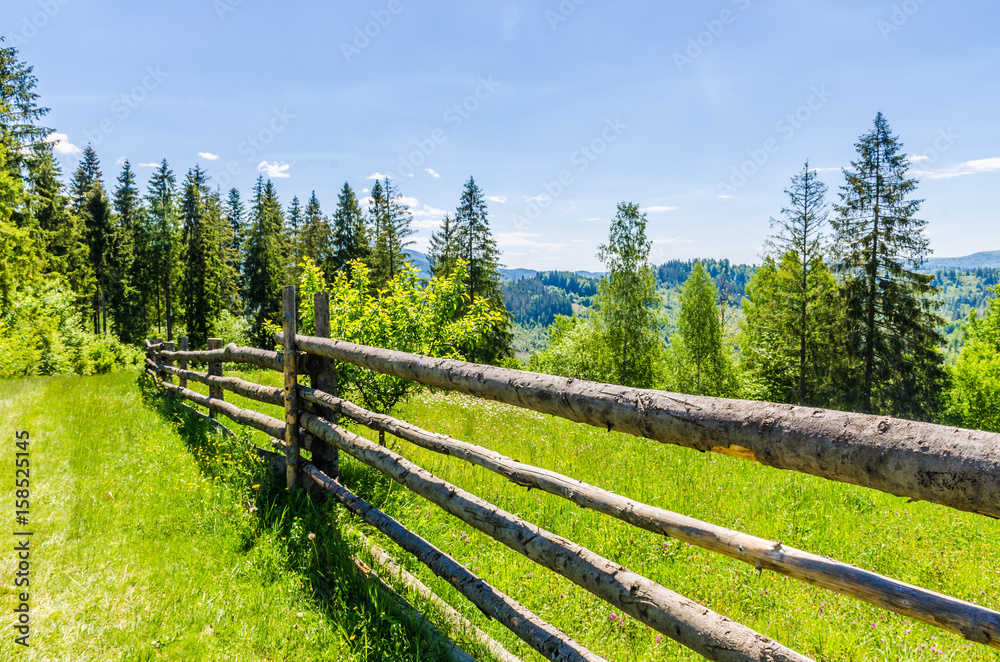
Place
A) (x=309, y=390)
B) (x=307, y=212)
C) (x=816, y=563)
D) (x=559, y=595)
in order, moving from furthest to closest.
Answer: (x=307, y=212) < (x=309, y=390) < (x=559, y=595) < (x=816, y=563)

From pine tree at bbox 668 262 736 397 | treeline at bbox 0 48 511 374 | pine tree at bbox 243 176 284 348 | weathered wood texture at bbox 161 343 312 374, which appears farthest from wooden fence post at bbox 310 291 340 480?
pine tree at bbox 243 176 284 348

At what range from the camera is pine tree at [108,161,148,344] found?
37938 millimetres

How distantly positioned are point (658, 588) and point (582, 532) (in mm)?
3073

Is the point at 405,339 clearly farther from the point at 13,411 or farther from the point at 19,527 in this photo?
the point at 13,411

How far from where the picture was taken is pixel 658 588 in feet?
7.01

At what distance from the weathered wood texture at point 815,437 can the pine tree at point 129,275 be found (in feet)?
147

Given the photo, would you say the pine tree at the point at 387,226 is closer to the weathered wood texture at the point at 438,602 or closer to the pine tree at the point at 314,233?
the pine tree at the point at 314,233

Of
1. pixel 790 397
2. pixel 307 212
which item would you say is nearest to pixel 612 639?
pixel 790 397

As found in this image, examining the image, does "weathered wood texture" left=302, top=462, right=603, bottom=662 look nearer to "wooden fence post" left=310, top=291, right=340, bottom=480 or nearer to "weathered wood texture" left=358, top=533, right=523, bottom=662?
"weathered wood texture" left=358, top=533, right=523, bottom=662

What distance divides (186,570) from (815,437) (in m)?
3.86

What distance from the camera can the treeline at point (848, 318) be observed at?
2314cm

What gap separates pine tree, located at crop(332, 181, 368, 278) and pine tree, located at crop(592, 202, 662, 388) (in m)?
17.2

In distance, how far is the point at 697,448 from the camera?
1.94 meters

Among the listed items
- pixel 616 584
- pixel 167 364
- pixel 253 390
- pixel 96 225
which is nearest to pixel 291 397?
pixel 253 390
